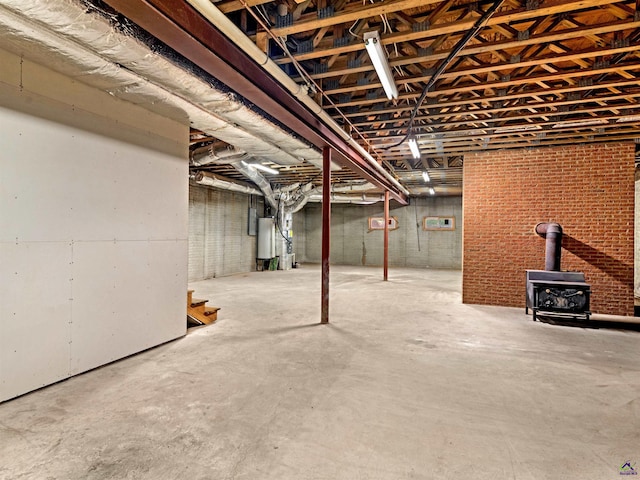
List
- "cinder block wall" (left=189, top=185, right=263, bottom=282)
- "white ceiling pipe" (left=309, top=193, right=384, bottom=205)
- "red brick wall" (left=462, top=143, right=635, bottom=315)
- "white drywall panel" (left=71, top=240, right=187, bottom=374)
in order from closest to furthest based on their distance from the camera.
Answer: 1. "white drywall panel" (left=71, top=240, right=187, bottom=374)
2. "red brick wall" (left=462, top=143, right=635, bottom=315)
3. "cinder block wall" (left=189, top=185, right=263, bottom=282)
4. "white ceiling pipe" (left=309, top=193, right=384, bottom=205)

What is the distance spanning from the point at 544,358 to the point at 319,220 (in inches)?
438

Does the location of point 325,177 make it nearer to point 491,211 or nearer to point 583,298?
point 491,211

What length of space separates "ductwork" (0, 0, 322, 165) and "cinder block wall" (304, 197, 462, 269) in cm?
964

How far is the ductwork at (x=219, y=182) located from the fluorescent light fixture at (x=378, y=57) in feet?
17.9

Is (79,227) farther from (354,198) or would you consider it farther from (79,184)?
(354,198)

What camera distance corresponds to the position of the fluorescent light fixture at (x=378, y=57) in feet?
8.12

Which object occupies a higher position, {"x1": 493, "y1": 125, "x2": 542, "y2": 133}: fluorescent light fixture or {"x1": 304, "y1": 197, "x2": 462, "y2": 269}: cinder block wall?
{"x1": 493, "y1": 125, "x2": 542, "y2": 133}: fluorescent light fixture

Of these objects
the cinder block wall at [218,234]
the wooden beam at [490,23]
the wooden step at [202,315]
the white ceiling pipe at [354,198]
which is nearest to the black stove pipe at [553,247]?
the wooden beam at [490,23]

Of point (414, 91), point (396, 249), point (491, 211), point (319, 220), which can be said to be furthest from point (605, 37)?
point (319, 220)

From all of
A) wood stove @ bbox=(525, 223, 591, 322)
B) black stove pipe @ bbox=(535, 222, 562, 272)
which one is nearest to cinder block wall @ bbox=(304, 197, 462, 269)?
black stove pipe @ bbox=(535, 222, 562, 272)

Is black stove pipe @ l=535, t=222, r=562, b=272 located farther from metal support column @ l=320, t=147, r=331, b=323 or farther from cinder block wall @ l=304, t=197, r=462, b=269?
cinder block wall @ l=304, t=197, r=462, b=269

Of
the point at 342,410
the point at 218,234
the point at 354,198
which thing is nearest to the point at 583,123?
the point at 342,410

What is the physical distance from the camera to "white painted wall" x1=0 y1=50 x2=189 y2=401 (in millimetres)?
2354

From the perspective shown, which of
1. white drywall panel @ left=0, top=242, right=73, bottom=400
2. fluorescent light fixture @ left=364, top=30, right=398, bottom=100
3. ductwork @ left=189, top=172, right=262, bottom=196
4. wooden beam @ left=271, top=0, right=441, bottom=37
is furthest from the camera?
ductwork @ left=189, top=172, right=262, bottom=196
